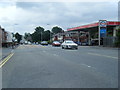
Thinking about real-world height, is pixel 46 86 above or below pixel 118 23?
below

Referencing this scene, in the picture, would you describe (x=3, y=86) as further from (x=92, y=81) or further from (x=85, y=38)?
(x=85, y=38)

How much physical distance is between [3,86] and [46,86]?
1.62 metres

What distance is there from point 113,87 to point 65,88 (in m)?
1.67

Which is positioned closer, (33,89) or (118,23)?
(33,89)

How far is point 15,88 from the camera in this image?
5.86 m

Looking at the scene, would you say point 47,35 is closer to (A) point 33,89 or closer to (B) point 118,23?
(B) point 118,23

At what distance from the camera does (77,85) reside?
238 inches

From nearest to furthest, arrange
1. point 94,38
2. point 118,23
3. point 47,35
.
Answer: point 118,23 → point 94,38 → point 47,35

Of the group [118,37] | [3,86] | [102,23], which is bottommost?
[3,86]

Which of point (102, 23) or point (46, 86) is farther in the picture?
point (102, 23)

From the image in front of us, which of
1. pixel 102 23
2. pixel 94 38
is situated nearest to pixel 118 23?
pixel 102 23

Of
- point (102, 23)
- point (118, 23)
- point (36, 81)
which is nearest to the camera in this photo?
point (36, 81)

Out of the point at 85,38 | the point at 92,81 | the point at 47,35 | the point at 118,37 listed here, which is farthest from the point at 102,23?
the point at 47,35

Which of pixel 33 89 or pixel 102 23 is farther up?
pixel 102 23
